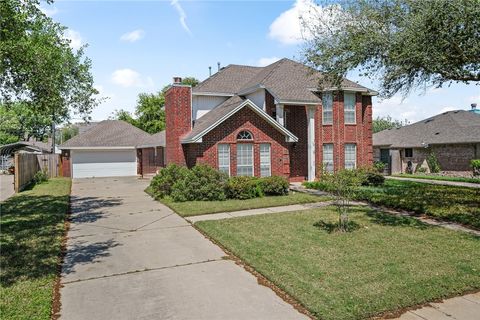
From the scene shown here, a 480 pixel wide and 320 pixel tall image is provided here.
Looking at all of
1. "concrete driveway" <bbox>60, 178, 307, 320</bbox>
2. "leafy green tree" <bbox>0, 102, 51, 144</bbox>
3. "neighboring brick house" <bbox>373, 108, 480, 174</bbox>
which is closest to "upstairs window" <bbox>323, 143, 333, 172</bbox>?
"neighboring brick house" <bbox>373, 108, 480, 174</bbox>

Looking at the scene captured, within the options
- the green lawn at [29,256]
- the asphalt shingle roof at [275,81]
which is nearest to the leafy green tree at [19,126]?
the asphalt shingle roof at [275,81]

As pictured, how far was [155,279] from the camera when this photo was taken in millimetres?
6316

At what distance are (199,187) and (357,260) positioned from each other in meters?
8.93

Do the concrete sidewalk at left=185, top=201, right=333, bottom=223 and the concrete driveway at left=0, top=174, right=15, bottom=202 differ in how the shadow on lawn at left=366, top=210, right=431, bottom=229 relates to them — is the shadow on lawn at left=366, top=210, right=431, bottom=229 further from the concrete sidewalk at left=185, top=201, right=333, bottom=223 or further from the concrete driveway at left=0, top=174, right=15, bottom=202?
the concrete driveway at left=0, top=174, right=15, bottom=202

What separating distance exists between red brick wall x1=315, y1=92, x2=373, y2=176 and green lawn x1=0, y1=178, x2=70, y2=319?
13950 mm

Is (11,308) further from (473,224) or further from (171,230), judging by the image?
(473,224)

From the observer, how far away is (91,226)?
35.4 feet

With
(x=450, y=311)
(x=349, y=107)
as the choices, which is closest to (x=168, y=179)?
(x=349, y=107)

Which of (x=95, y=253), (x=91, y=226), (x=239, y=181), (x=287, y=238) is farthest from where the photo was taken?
(x=239, y=181)

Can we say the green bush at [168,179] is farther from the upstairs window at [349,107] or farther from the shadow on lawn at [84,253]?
the upstairs window at [349,107]

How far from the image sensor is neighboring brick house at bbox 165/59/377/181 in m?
17.3

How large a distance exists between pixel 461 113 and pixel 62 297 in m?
34.4

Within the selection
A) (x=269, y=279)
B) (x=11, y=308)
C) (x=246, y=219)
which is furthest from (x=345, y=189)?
(x=11, y=308)

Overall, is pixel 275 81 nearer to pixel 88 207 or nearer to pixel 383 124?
pixel 88 207
